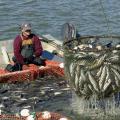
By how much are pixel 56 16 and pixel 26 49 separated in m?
10.3

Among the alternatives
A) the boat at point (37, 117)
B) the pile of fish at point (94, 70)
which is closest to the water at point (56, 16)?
the boat at point (37, 117)

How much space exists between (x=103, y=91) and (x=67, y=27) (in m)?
4.32

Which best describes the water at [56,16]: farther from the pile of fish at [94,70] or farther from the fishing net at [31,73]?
the pile of fish at [94,70]

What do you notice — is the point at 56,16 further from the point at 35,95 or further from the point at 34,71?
the point at 35,95

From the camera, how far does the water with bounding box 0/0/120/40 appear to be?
21906 mm

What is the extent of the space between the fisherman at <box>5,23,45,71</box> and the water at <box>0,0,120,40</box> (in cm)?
667

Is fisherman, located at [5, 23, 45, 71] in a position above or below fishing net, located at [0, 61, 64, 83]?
above

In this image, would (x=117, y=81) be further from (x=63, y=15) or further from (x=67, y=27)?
(x=63, y=15)

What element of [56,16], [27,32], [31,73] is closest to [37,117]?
[31,73]

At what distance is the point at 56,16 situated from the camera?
79.6 feet

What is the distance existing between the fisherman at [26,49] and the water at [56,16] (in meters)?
6.67

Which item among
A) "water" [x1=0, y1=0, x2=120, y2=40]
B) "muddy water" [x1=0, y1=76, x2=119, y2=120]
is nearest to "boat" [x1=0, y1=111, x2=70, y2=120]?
"muddy water" [x1=0, y1=76, x2=119, y2=120]

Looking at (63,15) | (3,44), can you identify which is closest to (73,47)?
(3,44)

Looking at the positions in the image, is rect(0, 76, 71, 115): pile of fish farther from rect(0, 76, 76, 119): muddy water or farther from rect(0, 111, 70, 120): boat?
rect(0, 111, 70, 120): boat
